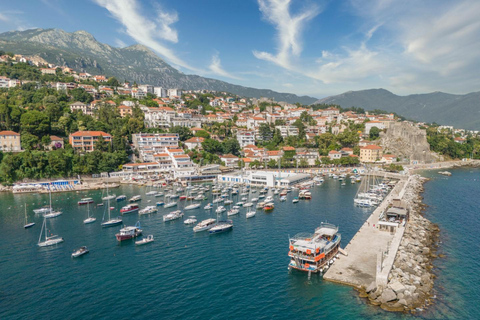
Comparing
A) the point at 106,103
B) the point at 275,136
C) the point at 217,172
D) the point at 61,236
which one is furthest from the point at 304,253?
the point at 106,103

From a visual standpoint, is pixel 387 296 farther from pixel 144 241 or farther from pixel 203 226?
pixel 144 241

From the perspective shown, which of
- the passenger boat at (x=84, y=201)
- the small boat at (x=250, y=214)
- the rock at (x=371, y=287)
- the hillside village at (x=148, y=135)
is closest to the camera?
the rock at (x=371, y=287)

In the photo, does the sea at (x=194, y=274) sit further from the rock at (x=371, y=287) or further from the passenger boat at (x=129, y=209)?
the passenger boat at (x=129, y=209)

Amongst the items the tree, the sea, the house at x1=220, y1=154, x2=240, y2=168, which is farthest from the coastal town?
the sea

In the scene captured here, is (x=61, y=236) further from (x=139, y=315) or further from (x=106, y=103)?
(x=106, y=103)

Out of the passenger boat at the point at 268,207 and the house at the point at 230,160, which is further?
the house at the point at 230,160

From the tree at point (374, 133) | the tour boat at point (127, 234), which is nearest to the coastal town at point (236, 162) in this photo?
the tour boat at point (127, 234)

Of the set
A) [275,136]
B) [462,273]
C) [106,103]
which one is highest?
[106,103]

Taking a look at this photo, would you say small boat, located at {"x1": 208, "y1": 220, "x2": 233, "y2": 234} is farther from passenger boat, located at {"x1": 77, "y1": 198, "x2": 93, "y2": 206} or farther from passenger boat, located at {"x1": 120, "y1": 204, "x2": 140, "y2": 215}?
passenger boat, located at {"x1": 77, "y1": 198, "x2": 93, "y2": 206}
